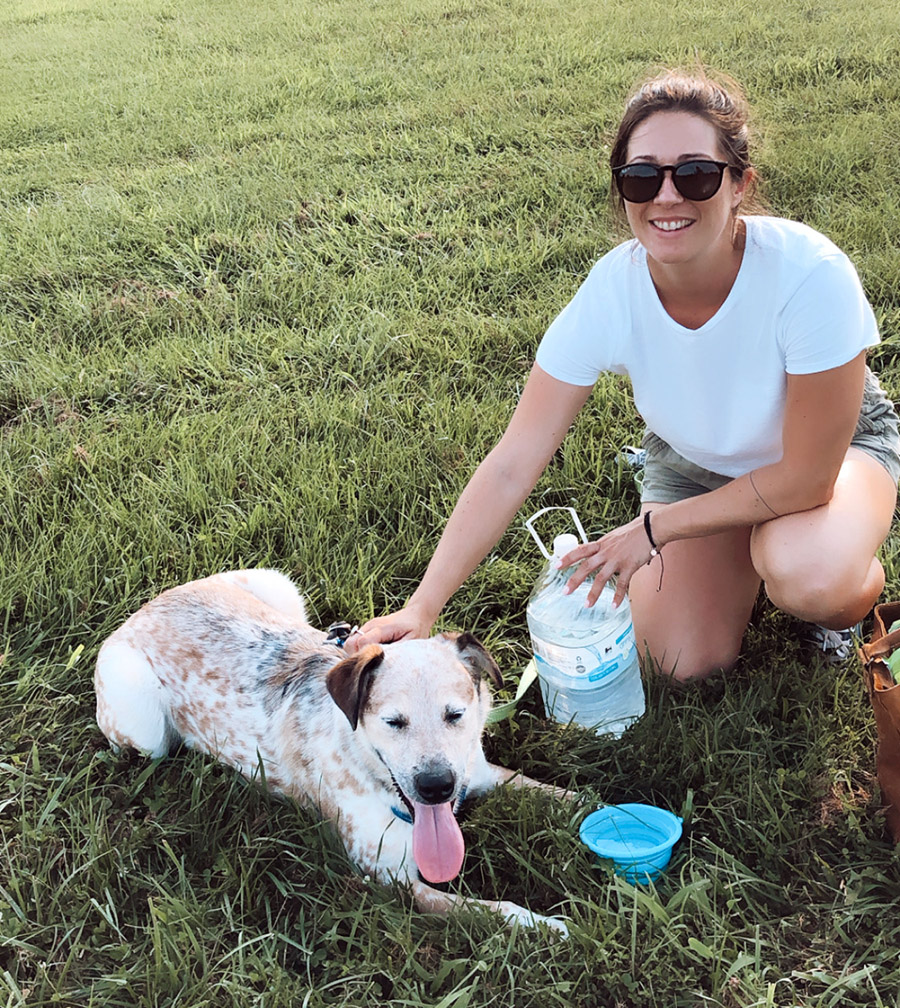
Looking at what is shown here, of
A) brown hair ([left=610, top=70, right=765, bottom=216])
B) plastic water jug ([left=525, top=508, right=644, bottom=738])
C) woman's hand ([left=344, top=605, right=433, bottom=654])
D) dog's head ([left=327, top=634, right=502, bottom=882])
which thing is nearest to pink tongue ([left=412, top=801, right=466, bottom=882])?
dog's head ([left=327, top=634, right=502, bottom=882])

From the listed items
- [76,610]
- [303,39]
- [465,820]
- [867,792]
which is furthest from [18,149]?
[867,792]

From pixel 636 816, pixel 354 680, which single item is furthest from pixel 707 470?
pixel 354 680

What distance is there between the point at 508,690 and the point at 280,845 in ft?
3.30

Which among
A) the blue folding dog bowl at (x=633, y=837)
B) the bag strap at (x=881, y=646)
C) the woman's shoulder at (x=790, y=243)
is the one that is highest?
the woman's shoulder at (x=790, y=243)

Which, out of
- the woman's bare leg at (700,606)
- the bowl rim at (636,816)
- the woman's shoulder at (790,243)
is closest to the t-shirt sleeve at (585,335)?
the woman's shoulder at (790,243)

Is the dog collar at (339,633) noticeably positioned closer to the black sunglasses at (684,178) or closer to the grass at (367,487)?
the grass at (367,487)

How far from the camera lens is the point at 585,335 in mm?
3176

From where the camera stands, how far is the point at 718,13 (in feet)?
34.0

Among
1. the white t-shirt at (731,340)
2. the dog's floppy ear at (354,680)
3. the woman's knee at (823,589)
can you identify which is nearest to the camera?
the dog's floppy ear at (354,680)

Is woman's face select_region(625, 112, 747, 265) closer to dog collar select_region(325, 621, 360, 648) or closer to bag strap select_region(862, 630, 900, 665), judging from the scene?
bag strap select_region(862, 630, 900, 665)

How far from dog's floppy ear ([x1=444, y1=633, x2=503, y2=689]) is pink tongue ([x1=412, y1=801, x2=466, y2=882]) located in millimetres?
429

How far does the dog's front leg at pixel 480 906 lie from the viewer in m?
2.51

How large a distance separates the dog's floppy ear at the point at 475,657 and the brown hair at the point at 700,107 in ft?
5.19

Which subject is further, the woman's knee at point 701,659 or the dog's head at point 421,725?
the woman's knee at point 701,659
